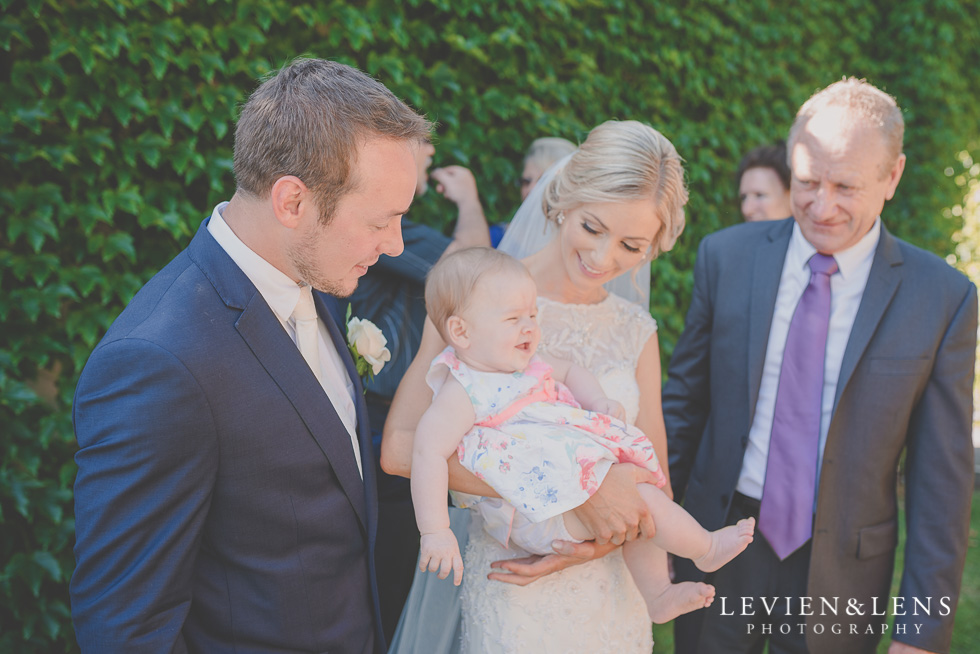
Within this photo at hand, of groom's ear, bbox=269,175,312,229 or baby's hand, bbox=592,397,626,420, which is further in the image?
baby's hand, bbox=592,397,626,420

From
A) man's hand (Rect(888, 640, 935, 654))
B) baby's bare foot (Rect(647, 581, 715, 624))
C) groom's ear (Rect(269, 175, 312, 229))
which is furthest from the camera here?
man's hand (Rect(888, 640, 935, 654))

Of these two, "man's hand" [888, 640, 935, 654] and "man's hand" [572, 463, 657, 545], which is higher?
"man's hand" [572, 463, 657, 545]

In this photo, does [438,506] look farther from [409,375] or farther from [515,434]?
[409,375]

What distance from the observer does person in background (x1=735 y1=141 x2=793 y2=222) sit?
418 cm

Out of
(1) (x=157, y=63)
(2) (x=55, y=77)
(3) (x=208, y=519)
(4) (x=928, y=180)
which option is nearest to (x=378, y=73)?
(1) (x=157, y=63)

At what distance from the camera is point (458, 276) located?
6.48 ft

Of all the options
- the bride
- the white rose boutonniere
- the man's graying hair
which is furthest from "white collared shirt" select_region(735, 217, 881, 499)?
the white rose boutonniere

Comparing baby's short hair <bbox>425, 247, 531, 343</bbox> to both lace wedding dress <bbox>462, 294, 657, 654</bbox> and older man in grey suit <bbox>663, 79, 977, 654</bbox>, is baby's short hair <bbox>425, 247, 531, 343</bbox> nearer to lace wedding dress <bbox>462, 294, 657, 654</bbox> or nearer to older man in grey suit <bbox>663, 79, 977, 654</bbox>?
lace wedding dress <bbox>462, 294, 657, 654</bbox>

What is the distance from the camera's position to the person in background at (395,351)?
2.59m

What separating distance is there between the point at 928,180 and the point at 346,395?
271 inches

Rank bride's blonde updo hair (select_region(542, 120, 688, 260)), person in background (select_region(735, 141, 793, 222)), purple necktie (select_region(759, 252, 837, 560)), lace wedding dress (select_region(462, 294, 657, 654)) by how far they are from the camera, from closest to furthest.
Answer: lace wedding dress (select_region(462, 294, 657, 654)), bride's blonde updo hair (select_region(542, 120, 688, 260)), purple necktie (select_region(759, 252, 837, 560)), person in background (select_region(735, 141, 793, 222))

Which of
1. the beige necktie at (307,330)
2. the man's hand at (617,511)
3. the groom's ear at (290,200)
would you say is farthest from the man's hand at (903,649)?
the groom's ear at (290,200)

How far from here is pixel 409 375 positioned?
209 cm

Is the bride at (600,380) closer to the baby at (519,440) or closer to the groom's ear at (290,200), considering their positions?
the baby at (519,440)
